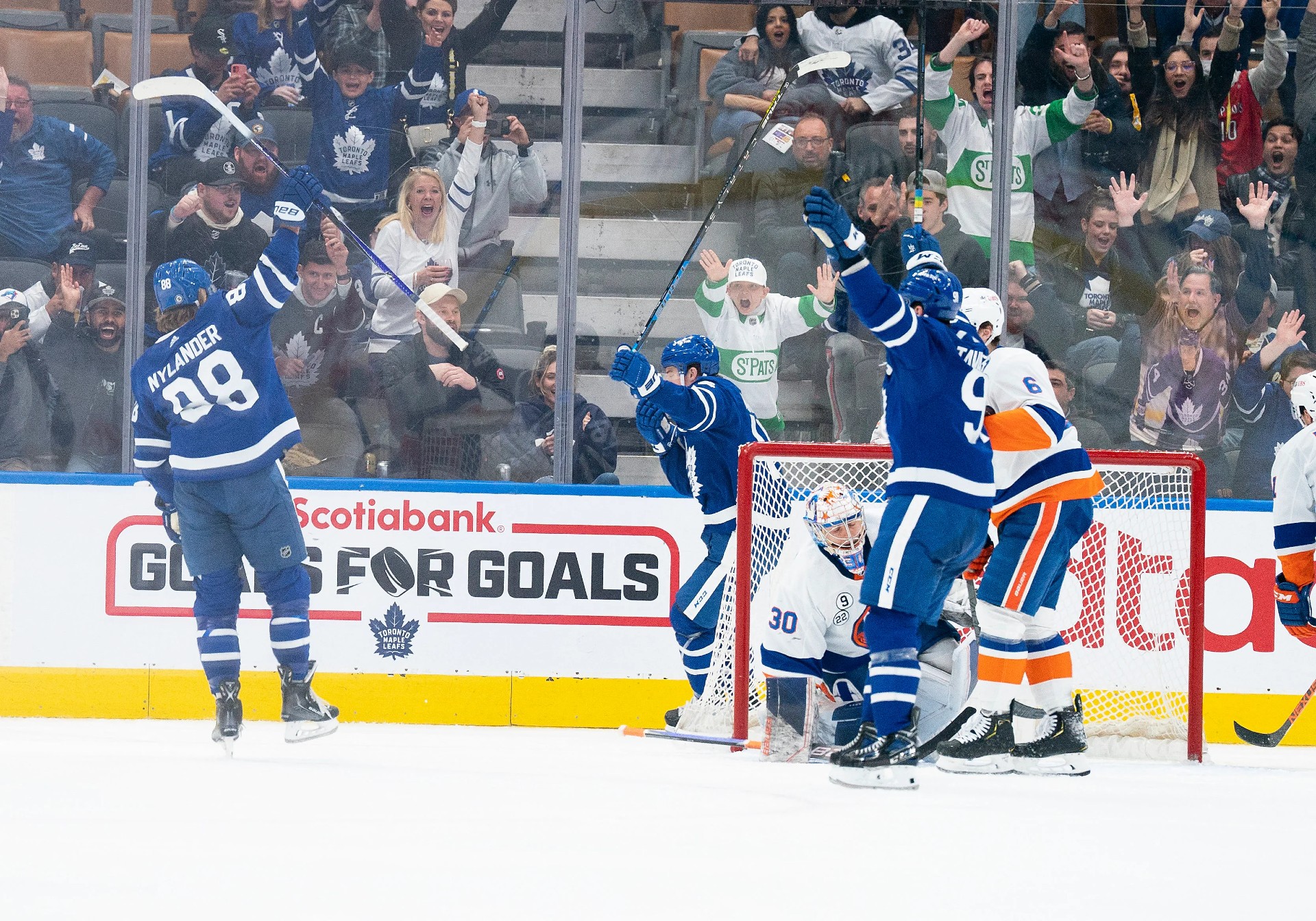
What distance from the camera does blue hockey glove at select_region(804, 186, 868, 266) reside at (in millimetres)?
3338

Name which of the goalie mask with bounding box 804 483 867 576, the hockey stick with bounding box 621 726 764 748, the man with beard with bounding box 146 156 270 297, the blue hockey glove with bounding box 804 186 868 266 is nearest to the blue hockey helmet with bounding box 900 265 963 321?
the blue hockey glove with bounding box 804 186 868 266

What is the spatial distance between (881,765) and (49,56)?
4288 millimetres

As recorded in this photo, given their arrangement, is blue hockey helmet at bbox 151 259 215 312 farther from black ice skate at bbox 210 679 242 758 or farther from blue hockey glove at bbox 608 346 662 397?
blue hockey glove at bbox 608 346 662 397

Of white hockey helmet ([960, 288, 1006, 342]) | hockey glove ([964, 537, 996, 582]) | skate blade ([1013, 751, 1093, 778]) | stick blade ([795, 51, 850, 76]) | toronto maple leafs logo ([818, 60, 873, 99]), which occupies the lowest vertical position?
skate blade ([1013, 751, 1093, 778])

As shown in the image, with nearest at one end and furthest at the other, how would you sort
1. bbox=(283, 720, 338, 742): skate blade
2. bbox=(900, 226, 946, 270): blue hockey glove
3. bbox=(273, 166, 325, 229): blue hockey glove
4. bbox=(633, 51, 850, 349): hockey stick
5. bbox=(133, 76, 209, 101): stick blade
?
1. bbox=(900, 226, 946, 270): blue hockey glove
2. bbox=(283, 720, 338, 742): skate blade
3. bbox=(273, 166, 325, 229): blue hockey glove
4. bbox=(633, 51, 850, 349): hockey stick
5. bbox=(133, 76, 209, 101): stick blade

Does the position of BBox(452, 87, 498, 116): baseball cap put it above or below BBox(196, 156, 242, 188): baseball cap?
above

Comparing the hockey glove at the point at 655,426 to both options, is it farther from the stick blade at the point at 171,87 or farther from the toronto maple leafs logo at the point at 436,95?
the stick blade at the point at 171,87

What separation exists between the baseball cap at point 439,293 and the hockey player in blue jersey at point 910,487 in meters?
2.46

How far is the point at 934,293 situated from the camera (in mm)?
3566

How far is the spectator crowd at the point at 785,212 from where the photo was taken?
5539 mm

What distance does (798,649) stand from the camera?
405 centimetres

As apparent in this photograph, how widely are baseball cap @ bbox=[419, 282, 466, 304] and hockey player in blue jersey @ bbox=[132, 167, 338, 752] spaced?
122 centimetres

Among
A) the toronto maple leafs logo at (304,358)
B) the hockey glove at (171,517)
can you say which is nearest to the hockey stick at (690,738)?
the hockey glove at (171,517)

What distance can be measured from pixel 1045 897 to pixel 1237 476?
12.0ft
